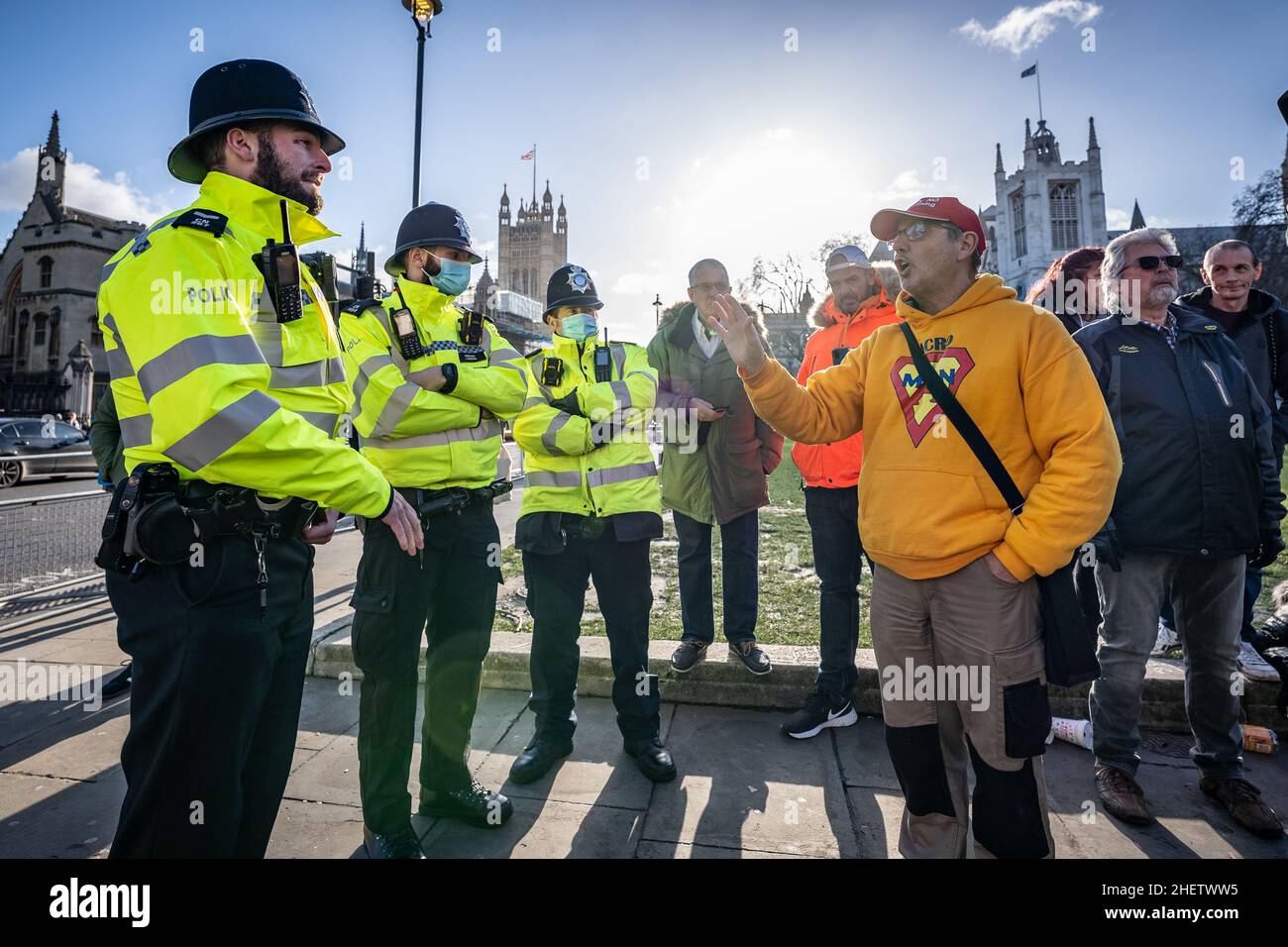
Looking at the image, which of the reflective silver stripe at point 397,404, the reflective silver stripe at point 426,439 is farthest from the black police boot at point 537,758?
the reflective silver stripe at point 397,404

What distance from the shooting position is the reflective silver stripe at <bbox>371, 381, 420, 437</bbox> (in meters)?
2.55

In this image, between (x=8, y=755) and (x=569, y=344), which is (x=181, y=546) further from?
(x=8, y=755)

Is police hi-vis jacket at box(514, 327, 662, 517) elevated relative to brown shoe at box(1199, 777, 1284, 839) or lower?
elevated

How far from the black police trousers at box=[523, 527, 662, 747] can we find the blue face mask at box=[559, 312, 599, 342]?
3.49 feet

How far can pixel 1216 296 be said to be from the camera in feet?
12.9

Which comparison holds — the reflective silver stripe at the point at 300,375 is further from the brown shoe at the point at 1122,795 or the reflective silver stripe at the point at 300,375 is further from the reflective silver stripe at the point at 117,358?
the brown shoe at the point at 1122,795

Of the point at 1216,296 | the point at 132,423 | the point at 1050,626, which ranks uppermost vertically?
→ the point at 1216,296

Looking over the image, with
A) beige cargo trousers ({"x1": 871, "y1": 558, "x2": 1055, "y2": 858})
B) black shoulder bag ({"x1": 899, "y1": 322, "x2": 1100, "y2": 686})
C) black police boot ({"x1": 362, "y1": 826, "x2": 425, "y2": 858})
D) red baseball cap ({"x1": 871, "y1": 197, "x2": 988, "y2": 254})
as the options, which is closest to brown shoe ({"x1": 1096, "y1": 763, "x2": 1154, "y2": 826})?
beige cargo trousers ({"x1": 871, "y1": 558, "x2": 1055, "y2": 858})

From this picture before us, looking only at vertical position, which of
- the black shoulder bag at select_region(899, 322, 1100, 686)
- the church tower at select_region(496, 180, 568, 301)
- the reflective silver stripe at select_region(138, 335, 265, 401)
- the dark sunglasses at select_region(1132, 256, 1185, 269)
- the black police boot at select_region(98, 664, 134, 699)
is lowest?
the black police boot at select_region(98, 664, 134, 699)

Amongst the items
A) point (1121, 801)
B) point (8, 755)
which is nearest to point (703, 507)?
point (1121, 801)

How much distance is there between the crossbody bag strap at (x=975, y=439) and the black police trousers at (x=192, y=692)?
2.14 m

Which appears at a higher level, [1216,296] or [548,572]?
[1216,296]

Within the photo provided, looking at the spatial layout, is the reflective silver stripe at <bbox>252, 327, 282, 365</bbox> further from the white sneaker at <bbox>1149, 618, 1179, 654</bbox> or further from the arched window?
the arched window
